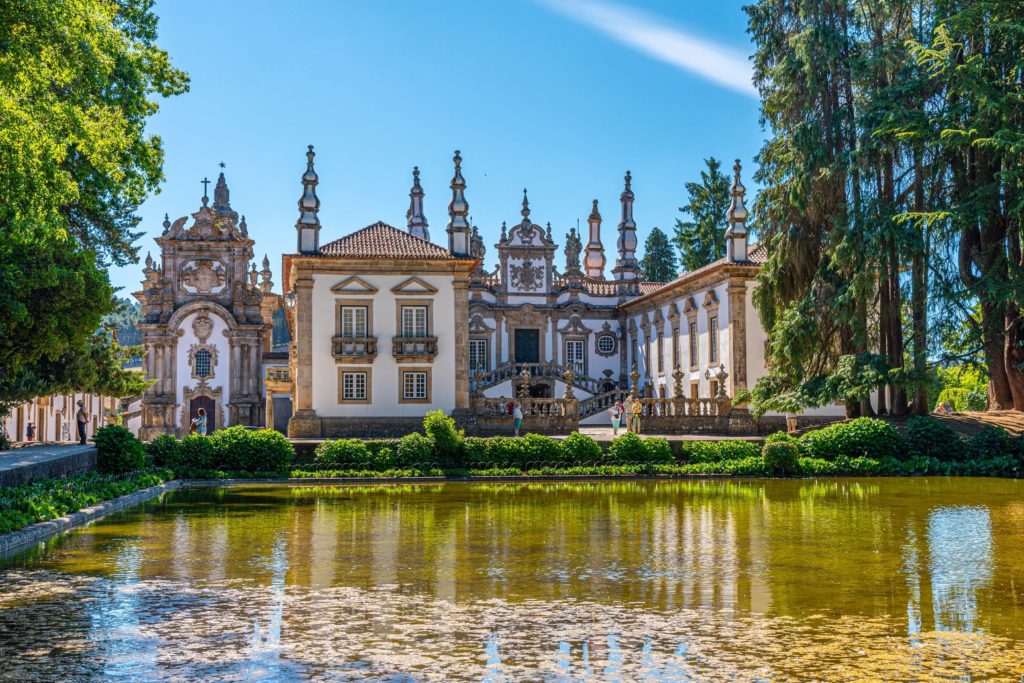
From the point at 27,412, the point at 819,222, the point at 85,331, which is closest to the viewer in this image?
the point at 85,331

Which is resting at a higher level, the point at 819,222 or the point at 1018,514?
the point at 819,222

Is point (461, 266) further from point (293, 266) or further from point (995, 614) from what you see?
point (995, 614)

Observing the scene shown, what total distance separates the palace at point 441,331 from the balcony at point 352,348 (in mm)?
45

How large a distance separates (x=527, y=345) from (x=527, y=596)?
3489 centimetres

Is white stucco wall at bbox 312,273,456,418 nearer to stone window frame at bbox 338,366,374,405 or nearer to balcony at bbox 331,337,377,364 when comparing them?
stone window frame at bbox 338,366,374,405

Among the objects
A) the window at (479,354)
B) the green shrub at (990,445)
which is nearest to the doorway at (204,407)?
the window at (479,354)

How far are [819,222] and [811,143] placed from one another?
2.19 metres

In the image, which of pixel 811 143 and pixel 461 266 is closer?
pixel 811 143

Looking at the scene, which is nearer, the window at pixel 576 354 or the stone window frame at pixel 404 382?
the stone window frame at pixel 404 382

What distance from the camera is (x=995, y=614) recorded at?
776cm

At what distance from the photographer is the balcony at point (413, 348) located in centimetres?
3291

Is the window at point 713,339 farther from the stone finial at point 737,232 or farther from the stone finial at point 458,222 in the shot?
the stone finial at point 458,222

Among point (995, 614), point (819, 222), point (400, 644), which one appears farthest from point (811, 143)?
point (400, 644)

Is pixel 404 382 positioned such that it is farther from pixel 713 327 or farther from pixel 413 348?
pixel 713 327
